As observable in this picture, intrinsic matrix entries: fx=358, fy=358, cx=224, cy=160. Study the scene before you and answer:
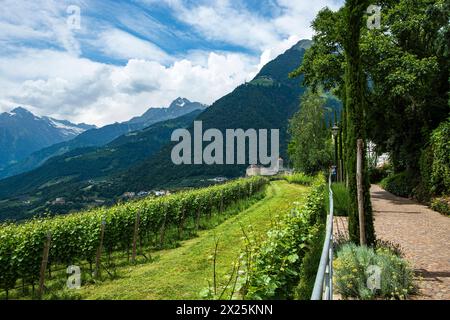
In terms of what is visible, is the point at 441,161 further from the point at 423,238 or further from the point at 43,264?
the point at 43,264

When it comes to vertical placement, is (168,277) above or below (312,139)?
below

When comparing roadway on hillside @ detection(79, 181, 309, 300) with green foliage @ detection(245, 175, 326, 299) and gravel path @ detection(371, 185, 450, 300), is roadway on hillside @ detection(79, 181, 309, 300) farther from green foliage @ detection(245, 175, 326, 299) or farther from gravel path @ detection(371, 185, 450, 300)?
gravel path @ detection(371, 185, 450, 300)

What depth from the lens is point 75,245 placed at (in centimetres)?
1405

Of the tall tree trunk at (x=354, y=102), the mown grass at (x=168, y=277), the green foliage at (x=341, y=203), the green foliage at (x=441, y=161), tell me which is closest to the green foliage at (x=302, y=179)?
the green foliage at (x=441, y=161)

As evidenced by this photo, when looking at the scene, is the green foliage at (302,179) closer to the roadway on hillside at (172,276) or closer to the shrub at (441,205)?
the shrub at (441,205)

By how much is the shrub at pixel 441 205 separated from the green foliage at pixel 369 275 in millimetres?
11751

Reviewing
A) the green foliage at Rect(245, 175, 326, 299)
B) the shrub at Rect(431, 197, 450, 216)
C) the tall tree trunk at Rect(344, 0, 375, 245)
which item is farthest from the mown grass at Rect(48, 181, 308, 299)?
the shrub at Rect(431, 197, 450, 216)

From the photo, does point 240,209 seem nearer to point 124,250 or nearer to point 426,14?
point 124,250

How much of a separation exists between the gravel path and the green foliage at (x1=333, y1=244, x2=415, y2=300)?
35 centimetres

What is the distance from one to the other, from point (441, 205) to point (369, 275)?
44.2 feet

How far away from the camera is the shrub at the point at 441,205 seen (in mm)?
16844

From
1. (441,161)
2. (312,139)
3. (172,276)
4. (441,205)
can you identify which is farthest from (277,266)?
(312,139)

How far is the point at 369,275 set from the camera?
21.6 ft
